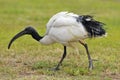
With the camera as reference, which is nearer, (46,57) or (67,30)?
(67,30)

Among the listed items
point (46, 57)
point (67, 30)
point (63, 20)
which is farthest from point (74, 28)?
point (46, 57)

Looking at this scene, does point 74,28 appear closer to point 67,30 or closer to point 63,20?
point 67,30

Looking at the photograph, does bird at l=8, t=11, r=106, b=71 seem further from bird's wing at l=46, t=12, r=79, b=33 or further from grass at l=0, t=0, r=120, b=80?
grass at l=0, t=0, r=120, b=80

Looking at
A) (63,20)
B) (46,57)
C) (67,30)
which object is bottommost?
(46,57)

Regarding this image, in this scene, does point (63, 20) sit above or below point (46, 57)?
above

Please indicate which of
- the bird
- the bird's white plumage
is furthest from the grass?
the bird's white plumage

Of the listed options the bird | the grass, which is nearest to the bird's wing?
the bird

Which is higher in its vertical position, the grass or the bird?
the bird

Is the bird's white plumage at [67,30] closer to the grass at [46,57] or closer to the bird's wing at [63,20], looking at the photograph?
the bird's wing at [63,20]

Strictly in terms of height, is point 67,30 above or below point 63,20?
below

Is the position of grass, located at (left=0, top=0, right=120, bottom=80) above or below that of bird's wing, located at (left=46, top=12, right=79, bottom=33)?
below

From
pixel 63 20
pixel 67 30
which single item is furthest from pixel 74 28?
pixel 63 20

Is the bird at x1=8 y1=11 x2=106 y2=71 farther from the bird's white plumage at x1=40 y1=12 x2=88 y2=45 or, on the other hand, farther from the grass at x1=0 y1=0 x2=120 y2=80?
the grass at x1=0 y1=0 x2=120 y2=80

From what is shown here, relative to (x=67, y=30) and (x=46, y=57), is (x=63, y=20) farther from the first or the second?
(x=46, y=57)
